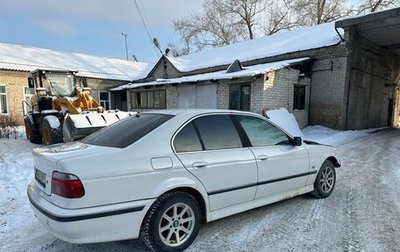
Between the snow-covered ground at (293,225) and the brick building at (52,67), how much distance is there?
52.5 feet

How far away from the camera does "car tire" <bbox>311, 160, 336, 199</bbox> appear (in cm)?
444

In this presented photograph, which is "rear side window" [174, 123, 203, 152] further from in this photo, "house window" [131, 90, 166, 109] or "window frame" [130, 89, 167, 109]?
"house window" [131, 90, 166, 109]

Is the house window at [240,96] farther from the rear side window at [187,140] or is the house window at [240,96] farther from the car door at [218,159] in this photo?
the rear side window at [187,140]

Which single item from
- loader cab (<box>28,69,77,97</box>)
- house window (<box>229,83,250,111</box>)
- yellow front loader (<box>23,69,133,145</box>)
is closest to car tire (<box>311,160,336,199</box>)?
yellow front loader (<box>23,69,133,145</box>)

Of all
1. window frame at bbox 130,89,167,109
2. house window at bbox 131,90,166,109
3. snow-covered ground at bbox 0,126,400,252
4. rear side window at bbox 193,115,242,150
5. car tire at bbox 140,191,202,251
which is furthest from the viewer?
house window at bbox 131,90,166,109

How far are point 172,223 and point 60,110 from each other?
29.3ft

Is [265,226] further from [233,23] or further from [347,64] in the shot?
[233,23]

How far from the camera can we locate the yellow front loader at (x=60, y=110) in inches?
325

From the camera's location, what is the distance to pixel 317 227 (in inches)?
139

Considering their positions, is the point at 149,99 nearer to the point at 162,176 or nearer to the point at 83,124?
the point at 83,124

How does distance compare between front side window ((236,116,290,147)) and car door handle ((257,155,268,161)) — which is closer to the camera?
car door handle ((257,155,268,161))

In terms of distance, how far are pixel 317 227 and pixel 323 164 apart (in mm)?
1294

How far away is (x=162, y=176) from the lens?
277cm

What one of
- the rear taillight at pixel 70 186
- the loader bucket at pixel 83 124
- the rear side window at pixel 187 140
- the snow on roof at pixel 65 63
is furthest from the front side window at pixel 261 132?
the snow on roof at pixel 65 63
